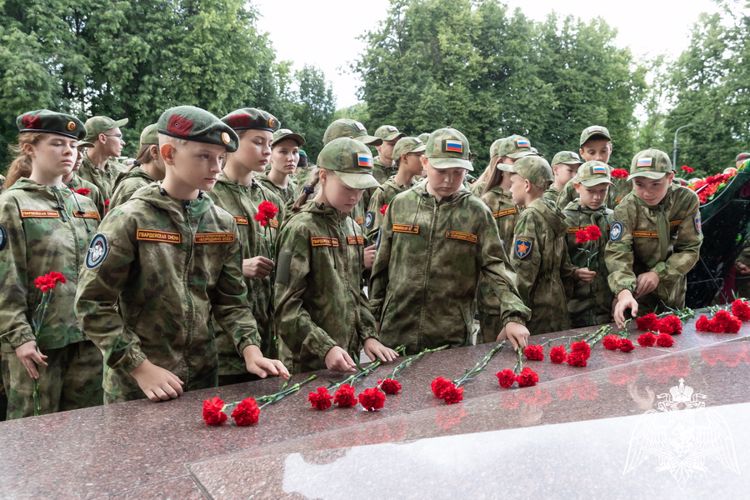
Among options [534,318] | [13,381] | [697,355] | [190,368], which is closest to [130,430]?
[190,368]

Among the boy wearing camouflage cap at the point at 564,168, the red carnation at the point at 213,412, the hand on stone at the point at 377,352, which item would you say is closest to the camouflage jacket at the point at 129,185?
the hand on stone at the point at 377,352

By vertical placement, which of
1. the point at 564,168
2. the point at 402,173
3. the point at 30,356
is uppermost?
the point at 564,168

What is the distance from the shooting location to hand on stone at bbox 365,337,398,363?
11.7 ft

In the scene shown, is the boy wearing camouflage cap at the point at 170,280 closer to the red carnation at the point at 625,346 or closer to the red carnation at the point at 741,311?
the red carnation at the point at 625,346

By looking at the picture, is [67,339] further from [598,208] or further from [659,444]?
[598,208]

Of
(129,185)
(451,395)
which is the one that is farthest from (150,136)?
(451,395)

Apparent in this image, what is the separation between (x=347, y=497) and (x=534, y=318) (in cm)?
348

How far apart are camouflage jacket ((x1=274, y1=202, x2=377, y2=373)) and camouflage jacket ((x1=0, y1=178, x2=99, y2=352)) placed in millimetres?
1431

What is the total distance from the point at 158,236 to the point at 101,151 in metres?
5.42

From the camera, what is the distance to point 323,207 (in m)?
3.54

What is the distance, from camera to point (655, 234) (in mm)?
5027

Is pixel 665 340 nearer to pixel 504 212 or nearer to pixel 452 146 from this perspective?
pixel 452 146

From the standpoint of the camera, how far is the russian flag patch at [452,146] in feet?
13.0

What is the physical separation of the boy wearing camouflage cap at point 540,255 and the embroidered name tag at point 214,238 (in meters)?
2.43
